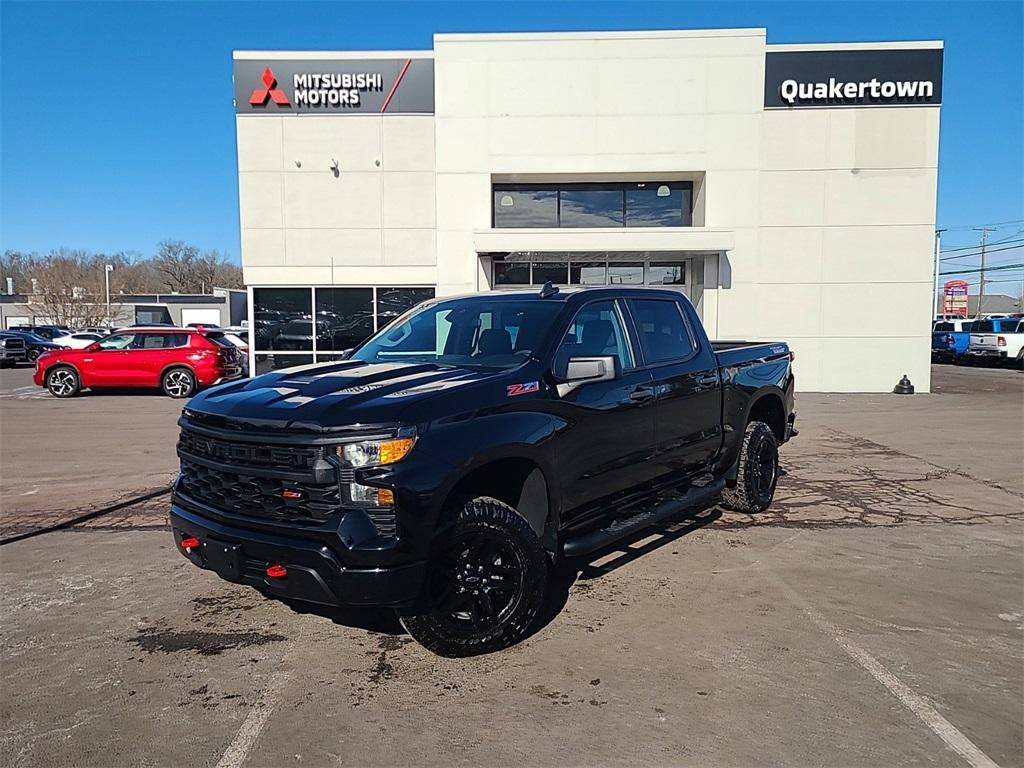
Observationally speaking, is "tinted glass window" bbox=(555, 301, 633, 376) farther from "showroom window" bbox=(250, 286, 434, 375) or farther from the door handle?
"showroom window" bbox=(250, 286, 434, 375)

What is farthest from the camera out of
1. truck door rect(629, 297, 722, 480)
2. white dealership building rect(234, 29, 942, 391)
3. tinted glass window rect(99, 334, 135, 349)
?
tinted glass window rect(99, 334, 135, 349)

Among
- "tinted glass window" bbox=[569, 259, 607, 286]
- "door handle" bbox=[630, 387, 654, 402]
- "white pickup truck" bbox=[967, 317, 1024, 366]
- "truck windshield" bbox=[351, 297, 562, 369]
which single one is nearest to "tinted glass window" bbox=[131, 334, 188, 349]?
"tinted glass window" bbox=[569, 259, 607, 286]

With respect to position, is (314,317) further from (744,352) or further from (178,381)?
(744,352)

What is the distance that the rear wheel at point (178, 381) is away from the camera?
17.0 meters

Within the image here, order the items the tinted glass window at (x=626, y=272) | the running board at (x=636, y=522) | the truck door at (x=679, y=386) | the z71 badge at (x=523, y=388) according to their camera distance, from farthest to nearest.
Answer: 1. the tinted glass window at (x=626, y=272)
2. the truck door at (x=679, y=386)
3. the running board at (x=636, y=522)
4. the z71 badge at (x=523, y=388)

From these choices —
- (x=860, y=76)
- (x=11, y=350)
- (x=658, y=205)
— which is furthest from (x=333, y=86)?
(x=11, y=350)

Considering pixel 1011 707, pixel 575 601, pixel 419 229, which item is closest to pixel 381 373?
pixel 575 601

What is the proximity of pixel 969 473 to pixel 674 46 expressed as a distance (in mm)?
12450

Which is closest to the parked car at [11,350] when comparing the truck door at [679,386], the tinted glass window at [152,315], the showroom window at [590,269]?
the showroom window at [590,269]

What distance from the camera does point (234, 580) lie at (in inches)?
142

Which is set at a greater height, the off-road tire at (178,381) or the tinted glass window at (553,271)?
the tinted glass window at (553,271)

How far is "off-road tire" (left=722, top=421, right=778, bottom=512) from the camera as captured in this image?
21.3 ft

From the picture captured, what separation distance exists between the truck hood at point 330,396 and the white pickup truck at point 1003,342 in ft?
106

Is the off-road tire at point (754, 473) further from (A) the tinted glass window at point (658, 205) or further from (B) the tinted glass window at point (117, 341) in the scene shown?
(B) the tinted glass window at point (117, 341)
